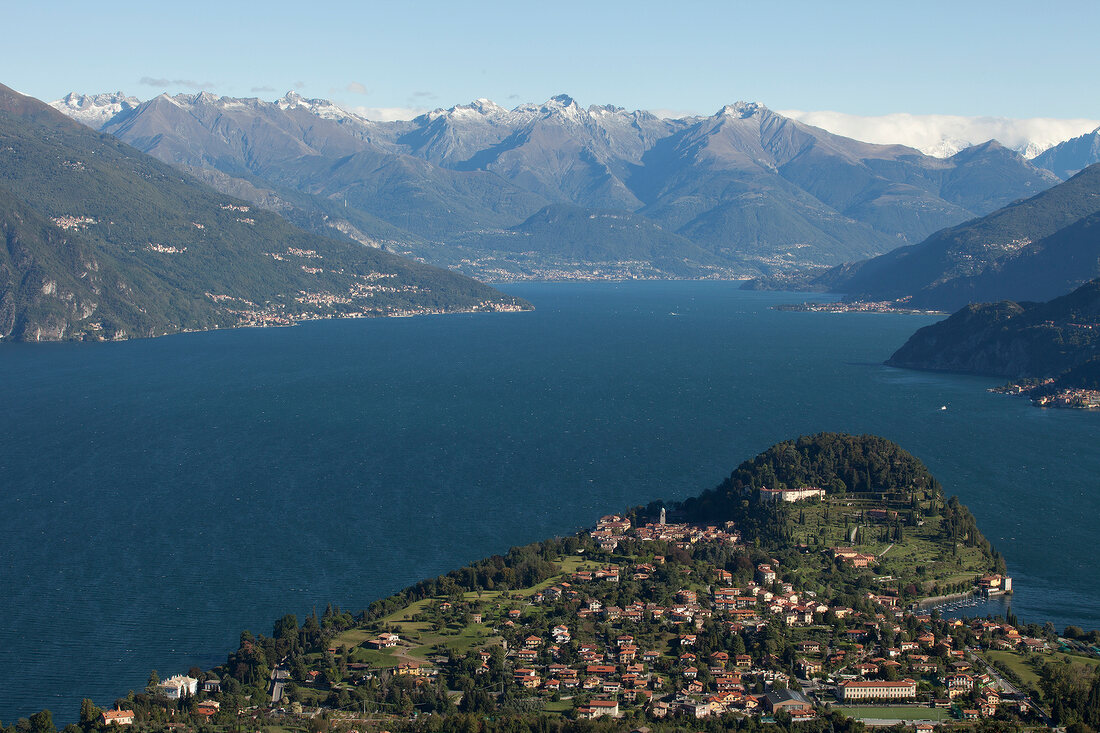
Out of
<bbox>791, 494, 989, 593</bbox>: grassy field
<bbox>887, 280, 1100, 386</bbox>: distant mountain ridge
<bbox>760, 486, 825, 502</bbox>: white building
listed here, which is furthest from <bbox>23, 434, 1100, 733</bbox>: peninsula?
<bbox>887, 280, 1100, 386</bbox>: distant mountain ridge

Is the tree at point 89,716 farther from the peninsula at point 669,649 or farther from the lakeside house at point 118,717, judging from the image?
the lakeside house at point 118,717

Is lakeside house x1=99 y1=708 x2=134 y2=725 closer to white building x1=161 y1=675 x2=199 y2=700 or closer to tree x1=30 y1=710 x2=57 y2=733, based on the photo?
tree x1=30 y1=710 x2=57 y2=733

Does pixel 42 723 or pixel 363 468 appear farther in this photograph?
pixel 363 468

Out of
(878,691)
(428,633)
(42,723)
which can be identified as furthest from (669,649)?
(42,723)

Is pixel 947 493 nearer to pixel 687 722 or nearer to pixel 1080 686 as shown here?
pixel 1080 686

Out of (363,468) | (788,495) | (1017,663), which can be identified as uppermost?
(788,495)

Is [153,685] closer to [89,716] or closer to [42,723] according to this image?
[89,716]
